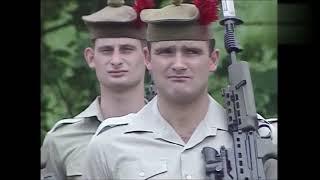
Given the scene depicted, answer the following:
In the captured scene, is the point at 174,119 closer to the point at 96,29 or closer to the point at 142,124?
the point at 142,124

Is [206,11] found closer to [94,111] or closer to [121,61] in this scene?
[121,61]

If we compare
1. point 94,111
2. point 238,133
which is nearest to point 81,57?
point 94,111

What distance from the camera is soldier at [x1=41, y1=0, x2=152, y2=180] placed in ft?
15.2

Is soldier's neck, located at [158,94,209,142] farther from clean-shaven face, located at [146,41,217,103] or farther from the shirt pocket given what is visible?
the shirt pocket

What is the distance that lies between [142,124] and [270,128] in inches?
27.7

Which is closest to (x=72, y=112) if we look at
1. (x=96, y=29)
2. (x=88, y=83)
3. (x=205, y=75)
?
(x=88, y=83)

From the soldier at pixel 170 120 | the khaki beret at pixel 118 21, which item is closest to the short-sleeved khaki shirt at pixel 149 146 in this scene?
the soldier at pixel 170 120

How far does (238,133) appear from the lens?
4621 millimetres

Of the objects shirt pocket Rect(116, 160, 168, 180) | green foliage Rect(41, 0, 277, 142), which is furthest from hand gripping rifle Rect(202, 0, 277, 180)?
shirt pocket Rect(116, 160, 168, 180)

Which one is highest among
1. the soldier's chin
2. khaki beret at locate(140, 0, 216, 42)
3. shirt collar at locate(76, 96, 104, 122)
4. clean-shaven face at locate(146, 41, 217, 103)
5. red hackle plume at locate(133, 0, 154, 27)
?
red hackle plume at locate(133, 0, 154, 27)

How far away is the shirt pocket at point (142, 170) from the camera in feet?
15.1

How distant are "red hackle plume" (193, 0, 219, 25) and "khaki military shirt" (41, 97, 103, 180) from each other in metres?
0.73
